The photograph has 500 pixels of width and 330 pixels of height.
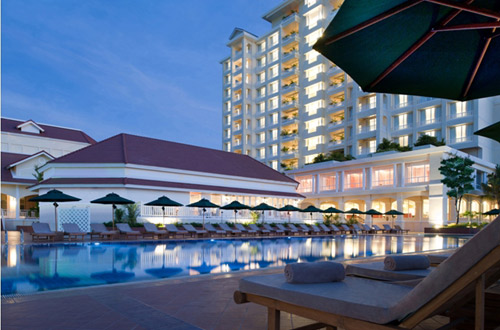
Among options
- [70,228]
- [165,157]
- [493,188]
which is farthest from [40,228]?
[493,188]

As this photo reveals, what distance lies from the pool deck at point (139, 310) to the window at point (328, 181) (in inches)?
1453

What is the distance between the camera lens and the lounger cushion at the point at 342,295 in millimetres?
2842

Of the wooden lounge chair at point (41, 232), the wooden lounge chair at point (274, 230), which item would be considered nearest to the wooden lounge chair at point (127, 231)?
the wooden lounge chair at point (41, 232)

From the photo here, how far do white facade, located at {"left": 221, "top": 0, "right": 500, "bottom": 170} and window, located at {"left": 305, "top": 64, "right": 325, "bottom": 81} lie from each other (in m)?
0.13

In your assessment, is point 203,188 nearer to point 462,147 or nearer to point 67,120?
point 462,147

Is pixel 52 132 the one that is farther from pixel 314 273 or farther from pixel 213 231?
pixel 314 273

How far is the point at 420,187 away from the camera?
1361 inches

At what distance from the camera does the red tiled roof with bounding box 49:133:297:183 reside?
2761 centimetres

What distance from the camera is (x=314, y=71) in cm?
5091

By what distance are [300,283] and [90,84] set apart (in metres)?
206

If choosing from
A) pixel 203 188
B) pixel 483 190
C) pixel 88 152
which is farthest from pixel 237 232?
pixel 483 190

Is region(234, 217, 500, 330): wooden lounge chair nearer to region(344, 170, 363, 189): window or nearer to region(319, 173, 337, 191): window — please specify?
region(344, 170, 363, 189): window

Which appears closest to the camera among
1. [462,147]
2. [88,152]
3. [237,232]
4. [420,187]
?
[237,232]

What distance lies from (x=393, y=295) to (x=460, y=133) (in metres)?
42.1
